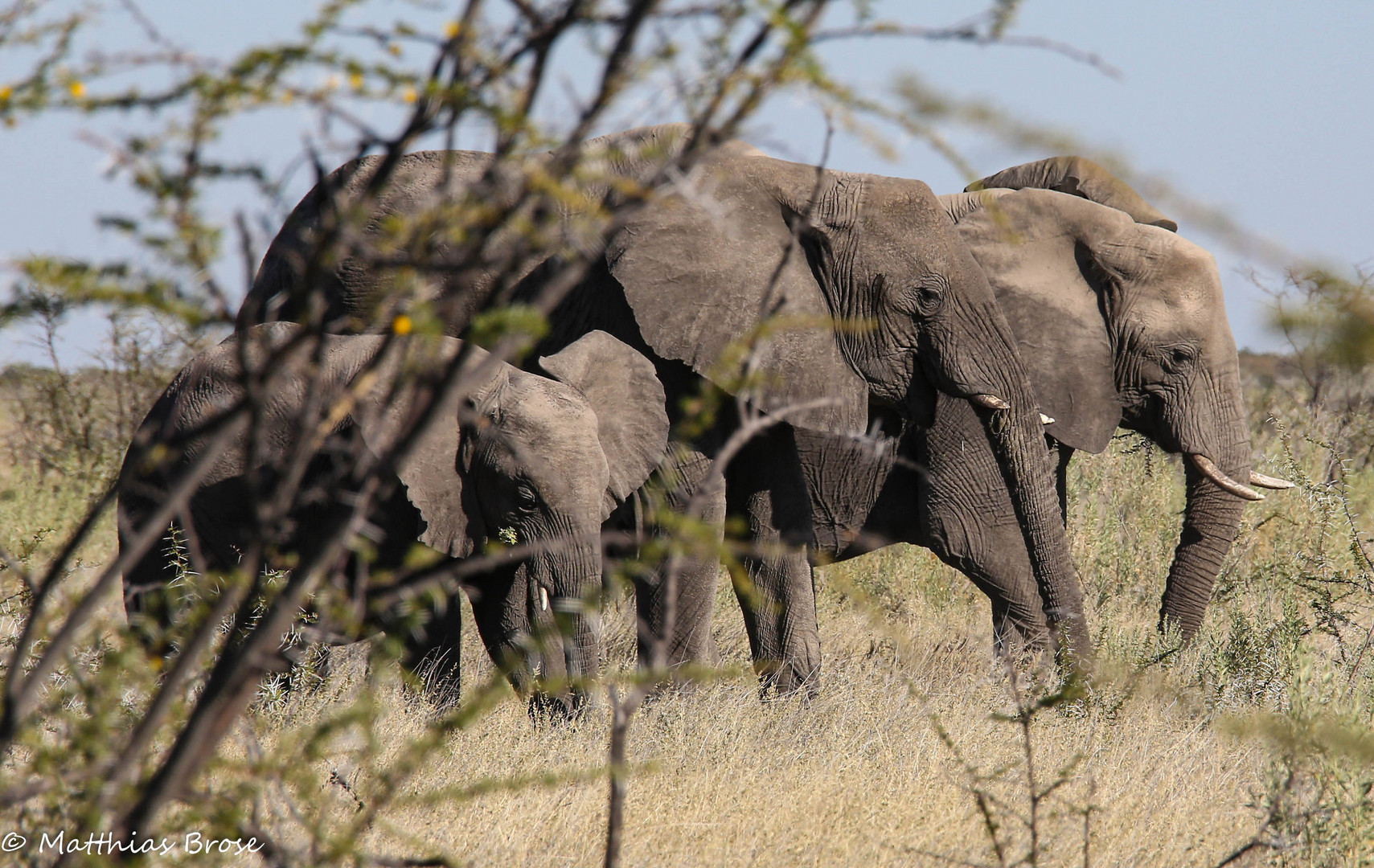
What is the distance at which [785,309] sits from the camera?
18.3 ft

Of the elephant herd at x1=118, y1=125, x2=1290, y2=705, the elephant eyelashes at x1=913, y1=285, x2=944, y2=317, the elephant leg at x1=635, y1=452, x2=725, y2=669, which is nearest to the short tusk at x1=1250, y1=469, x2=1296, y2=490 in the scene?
the elephant herd at x1=118, y1=125, x2=1290, y2=705

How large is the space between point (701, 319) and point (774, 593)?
1.23 metres

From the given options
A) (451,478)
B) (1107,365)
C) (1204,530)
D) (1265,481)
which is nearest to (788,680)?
(451,478)

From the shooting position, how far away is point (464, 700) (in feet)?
16.7

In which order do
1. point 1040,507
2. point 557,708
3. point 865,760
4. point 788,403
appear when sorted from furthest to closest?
point 1040,507 → point 788,403 → point 557,708 → point 865,760

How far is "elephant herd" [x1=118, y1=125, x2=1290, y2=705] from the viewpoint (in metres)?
4.54

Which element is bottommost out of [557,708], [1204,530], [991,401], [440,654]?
[1204,530]

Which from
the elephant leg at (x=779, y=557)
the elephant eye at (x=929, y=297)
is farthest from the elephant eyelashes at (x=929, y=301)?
the elephant leg at (x=779, y=557)

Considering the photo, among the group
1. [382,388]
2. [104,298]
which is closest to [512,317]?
[104,298]

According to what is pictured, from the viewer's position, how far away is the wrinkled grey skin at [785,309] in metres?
5.55

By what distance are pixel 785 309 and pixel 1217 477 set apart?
2674 millimetres

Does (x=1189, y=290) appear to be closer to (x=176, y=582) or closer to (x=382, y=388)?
(x=382, y=388)

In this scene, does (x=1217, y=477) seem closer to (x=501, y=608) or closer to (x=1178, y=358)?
(x=1178, y=358)

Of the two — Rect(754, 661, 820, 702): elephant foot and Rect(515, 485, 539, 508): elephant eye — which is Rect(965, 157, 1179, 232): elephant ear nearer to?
Rect(754, 661, 820, 702): elephant foot
